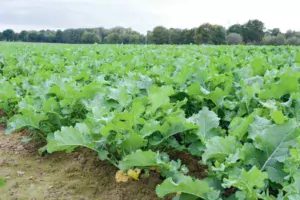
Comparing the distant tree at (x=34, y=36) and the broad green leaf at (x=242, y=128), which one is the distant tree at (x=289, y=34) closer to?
the distant tree at (x=34, y=36)

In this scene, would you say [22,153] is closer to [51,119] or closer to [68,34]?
[51,119]

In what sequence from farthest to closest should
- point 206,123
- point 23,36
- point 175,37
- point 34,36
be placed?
1. point 23,36
2. point 34,36
3. point 175,37
4. point 206,123

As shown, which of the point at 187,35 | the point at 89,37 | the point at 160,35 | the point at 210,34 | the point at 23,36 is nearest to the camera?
the point at 210,34

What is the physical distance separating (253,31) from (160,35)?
16349mm

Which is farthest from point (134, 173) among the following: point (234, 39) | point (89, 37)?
point (89, 37)

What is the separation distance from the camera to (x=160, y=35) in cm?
5572

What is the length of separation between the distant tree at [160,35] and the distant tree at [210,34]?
5.38m

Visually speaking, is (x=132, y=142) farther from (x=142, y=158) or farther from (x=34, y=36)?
(x=34, y=36)

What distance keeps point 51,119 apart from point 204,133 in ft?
5.59

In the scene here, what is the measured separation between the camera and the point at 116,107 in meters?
3.23

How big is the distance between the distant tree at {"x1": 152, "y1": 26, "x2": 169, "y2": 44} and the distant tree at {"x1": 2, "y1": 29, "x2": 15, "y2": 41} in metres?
30.2

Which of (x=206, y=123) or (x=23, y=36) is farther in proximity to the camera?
(x=23, y=36)

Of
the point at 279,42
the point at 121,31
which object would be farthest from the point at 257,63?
the point at 121,31

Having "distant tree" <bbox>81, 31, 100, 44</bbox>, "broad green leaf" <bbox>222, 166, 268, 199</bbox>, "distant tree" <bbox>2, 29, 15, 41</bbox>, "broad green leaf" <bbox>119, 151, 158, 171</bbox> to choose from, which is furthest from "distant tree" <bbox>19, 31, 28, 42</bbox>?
"broad green leaf" <bbox>222, 166, 268, 199</bbox>
